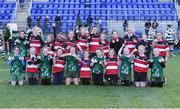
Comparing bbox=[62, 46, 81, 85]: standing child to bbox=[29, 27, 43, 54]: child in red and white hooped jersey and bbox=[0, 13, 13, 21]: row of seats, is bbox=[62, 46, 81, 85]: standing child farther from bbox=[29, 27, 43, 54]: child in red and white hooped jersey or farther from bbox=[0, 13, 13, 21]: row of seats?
bbox=[0, 13, 13, 21]: row of seats

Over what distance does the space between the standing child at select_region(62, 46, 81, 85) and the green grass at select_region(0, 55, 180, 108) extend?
0.54 meters

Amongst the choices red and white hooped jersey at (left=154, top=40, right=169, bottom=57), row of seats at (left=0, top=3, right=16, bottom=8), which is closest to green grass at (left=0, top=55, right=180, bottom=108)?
red and white hooped jersey at (left=154, top=40, right=169, bottom=57)

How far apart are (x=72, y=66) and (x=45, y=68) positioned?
0.76 metres

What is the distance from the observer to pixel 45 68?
46.0ft

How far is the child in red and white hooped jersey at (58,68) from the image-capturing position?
46.0 feet

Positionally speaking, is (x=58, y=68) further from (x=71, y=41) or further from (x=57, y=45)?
(x=71, y=41)

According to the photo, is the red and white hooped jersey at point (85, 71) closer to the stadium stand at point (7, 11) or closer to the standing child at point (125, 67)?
the standing child at point (125, 67)

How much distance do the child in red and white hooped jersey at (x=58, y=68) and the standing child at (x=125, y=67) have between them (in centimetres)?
167

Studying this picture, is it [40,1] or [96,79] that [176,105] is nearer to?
[96,79]

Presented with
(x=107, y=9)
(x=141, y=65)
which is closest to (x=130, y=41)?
(x=141, y=65)

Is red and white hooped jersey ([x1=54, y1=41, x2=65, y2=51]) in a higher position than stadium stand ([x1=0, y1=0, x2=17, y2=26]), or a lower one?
lower

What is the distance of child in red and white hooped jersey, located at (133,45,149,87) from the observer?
539 inches

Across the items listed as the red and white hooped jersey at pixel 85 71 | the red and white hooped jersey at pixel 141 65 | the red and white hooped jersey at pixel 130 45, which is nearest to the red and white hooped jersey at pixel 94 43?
the red and white hooped jersey at pixel 130 45

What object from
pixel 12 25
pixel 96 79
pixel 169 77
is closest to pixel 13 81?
pixel 96 79
